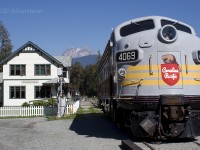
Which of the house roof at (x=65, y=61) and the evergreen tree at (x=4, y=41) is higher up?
the evergreen tree at (x=4, y=41)

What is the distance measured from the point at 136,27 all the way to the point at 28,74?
1181 inches

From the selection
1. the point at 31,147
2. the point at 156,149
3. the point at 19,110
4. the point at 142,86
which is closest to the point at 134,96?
the point at 142,86

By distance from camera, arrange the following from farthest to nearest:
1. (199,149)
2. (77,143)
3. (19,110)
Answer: (19,110) → (77,143) → (199,149)

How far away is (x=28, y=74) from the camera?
40625mm

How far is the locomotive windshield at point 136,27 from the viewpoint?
1195 centimetres

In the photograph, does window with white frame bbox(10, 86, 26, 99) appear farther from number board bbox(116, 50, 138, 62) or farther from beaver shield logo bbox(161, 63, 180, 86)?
beaver shield logo bbox(161, 63, 180, 86)

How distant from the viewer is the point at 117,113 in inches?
553

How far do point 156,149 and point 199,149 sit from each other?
3.87 feet

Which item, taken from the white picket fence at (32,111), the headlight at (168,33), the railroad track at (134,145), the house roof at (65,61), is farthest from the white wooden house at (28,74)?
the railroad track at (134,145)

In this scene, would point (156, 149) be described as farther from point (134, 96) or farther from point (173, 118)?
point (134, 96)

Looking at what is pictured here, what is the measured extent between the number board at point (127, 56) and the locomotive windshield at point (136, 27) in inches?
36.8

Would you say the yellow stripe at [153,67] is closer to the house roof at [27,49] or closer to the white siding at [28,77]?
the house roof at [27,49]

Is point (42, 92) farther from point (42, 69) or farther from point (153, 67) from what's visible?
point (153, 67)

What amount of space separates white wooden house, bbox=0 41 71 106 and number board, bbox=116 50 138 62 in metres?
28.9
